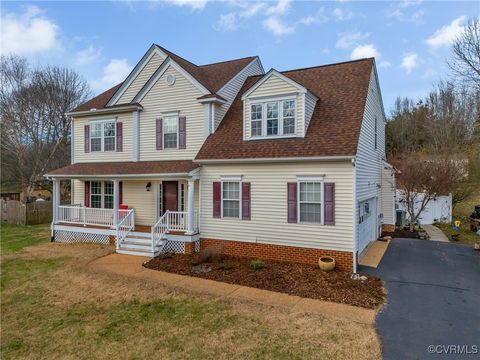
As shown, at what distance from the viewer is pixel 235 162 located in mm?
11359

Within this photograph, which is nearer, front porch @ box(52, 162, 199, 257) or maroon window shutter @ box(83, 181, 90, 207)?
front porch @ box(52, 162, 199, 257)

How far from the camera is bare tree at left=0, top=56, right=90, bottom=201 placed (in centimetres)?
2627

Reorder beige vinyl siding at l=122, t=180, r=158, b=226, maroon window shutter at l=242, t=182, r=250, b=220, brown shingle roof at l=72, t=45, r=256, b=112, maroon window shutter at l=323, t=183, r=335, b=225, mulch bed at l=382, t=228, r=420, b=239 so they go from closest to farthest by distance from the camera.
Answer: maroon window shutter at l=323, t=183, r=335, b=225 < maroon window shutter at l=242, t=182, r=250, b=220 < brown shingle roof at l=72, t=45, r=256, b=112 < beige vinyl siding at l=122, t=180, r=158, b=226 < mulch bed at l=382, t=228, r=420, b=239

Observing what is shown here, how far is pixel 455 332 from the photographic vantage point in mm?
6000

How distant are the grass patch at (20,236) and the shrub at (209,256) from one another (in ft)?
27.4

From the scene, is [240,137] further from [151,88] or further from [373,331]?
[373,331]

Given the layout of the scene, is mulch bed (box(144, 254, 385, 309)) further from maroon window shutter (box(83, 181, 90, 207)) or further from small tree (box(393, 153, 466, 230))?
small tree (box(393, 153, 466, 230))

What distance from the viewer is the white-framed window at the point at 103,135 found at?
50.7ft

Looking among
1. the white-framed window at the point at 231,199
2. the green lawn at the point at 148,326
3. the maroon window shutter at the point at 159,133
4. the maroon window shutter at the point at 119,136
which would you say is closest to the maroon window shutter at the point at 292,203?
the white-framed window at the point at 231,199

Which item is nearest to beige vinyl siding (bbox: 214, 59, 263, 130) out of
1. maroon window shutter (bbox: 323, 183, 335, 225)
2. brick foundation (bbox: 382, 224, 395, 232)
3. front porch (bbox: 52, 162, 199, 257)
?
front porch (bbox: 52, 162, 199, 257)

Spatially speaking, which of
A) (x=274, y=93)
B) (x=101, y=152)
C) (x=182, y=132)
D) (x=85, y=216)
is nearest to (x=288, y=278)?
(x=274, y=93)

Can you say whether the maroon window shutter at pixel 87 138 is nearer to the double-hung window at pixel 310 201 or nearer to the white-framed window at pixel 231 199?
the white-framed window at pixel 231 199

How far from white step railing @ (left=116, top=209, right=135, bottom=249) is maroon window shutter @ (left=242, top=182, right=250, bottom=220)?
16.6ft

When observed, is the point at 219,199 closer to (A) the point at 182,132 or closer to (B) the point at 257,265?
(B) the point at 257,265
